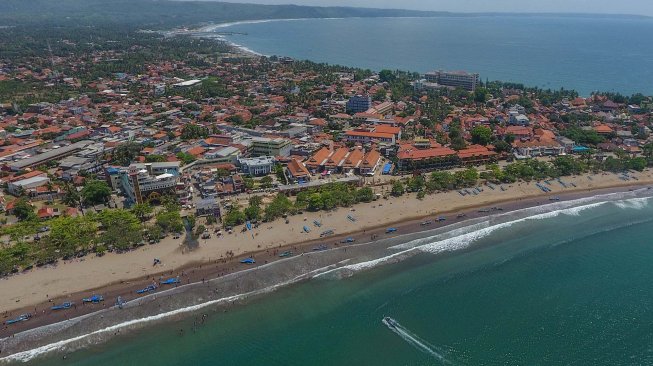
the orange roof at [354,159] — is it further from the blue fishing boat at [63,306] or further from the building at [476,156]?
the blue fishing boat at [63,306]

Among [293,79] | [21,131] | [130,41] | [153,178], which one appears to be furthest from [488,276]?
[130,41]

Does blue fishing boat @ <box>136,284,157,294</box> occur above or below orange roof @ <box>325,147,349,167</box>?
below

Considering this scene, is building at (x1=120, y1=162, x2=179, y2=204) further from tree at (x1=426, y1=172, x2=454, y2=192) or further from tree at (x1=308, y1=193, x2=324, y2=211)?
tree at (x1=426, y1=172, x2=454, y2=192)

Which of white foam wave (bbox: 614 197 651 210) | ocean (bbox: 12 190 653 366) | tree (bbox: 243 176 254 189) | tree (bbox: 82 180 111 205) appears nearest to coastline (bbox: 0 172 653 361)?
ocean (bbox: 12 190 653 366)

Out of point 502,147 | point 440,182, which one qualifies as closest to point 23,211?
point 440,182

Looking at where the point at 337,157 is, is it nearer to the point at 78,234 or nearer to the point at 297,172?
the point at 297,172

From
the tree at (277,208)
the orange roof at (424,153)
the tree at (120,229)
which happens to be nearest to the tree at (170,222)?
the tree at (120,229)
